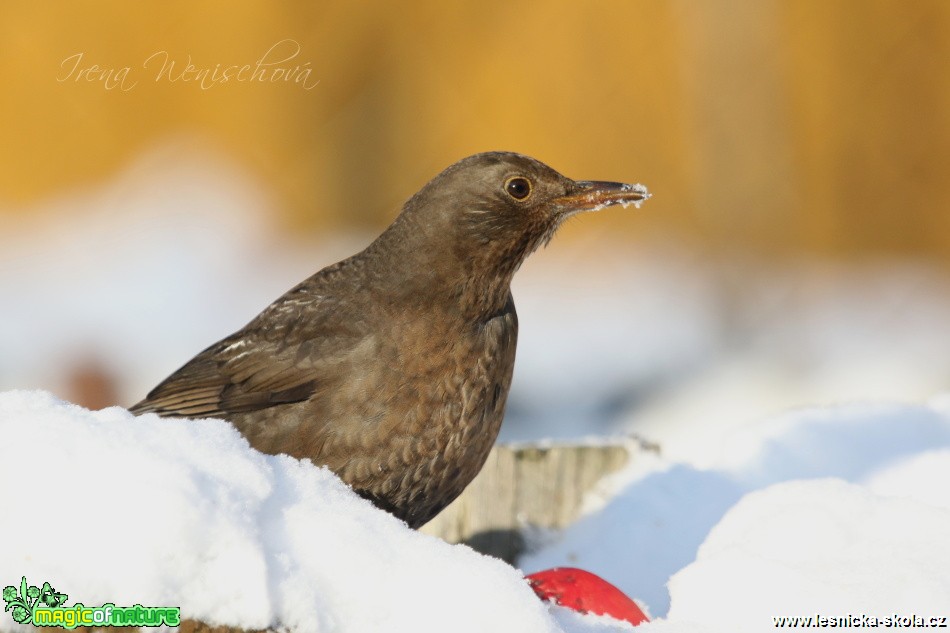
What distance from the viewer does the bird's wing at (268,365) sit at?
355 cm

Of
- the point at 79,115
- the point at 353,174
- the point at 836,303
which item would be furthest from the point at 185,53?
the point at 836,303

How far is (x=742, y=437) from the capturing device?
15.4 feet

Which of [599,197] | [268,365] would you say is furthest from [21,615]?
[599,197]

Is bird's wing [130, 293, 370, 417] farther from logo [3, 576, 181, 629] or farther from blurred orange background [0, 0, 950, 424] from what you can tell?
blurred orange background [0, 0, 950, 424]

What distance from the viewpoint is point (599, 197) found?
385cm

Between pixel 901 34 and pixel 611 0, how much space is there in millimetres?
2230

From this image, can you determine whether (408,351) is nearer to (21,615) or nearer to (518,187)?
(518,187)

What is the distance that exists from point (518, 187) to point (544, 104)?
4928 millimetres

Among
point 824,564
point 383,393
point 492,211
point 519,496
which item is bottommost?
point 824,564

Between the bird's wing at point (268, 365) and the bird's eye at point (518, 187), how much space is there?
2.20 feet

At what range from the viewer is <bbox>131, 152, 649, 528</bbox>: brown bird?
11.1 feet

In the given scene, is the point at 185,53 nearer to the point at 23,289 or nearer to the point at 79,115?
the point at 79,115

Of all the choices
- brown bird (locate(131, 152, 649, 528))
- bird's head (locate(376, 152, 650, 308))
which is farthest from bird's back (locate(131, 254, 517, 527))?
bird's head (locate(376, 152, 650, 308))

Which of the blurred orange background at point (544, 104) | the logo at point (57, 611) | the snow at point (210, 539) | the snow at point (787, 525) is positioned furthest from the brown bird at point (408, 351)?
the blurred orange background at point (544, 104)
